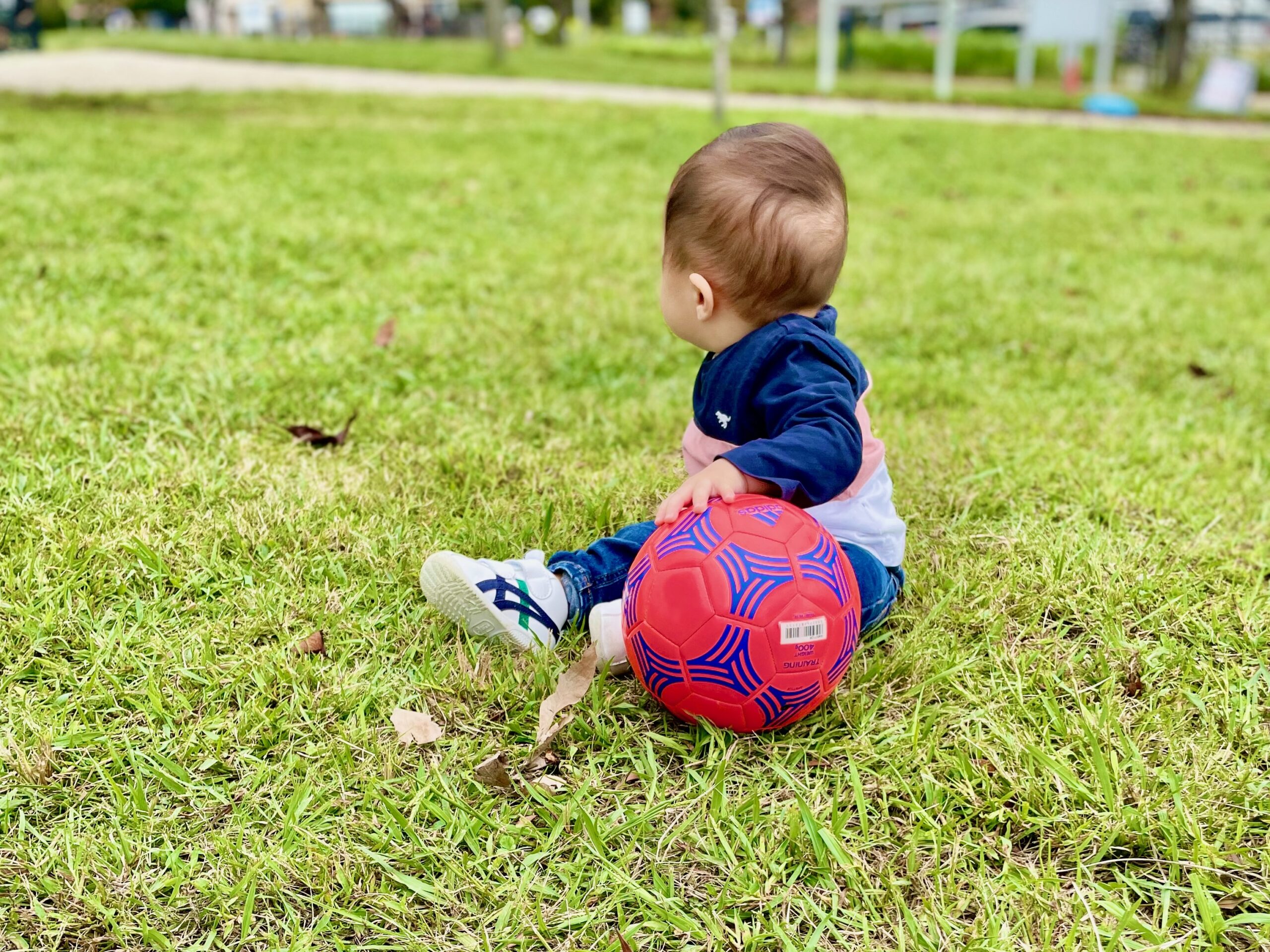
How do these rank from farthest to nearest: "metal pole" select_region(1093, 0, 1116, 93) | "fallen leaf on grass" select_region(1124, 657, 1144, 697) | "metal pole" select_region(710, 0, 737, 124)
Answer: "metal pole" select_region(1093, 0, 1116, 93) < "metal pole" select_region(710, 0, 737, 124) < "fallen leaf on grass" select_region(1124, 657, 1144, 697)

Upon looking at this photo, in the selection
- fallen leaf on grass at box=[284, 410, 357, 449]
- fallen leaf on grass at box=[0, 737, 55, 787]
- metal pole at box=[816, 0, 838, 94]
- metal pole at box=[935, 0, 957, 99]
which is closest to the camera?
fallen leaf on grass at box=[0, 737, 55, 787]

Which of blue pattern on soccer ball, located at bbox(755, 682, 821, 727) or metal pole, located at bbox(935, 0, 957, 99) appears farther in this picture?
metal pole, located at bbox(935, 0, 957, 99)

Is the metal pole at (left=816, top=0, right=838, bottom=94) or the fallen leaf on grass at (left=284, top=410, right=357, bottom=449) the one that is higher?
the metal pole at (left=816, top=0, right=838, bottom=94)

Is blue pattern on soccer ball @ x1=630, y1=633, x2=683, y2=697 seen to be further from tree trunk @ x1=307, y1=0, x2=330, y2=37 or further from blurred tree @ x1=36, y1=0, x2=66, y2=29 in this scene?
→ blurred tree @ x1=36, y1=0, x2=66, y2=29

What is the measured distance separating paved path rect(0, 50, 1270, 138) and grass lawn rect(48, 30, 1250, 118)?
70cm

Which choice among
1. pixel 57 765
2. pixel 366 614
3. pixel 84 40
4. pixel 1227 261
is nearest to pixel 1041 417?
pixel 366 614

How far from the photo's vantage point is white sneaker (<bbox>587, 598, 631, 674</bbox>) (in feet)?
8.14

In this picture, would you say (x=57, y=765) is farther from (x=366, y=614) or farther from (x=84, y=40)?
(x=84, y=40)

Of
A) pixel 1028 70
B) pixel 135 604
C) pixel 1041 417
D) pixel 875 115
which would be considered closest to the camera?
pixel 135 604

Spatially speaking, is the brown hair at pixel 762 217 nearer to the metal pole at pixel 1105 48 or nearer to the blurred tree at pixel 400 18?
the metal pole at pixel 1105 48

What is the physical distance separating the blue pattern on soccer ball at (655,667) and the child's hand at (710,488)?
281 mm

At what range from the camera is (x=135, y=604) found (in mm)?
2600

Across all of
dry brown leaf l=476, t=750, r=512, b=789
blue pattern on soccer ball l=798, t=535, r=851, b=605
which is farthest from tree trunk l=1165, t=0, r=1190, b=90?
dry brown leaf l=476, t=750, r=512, b=789

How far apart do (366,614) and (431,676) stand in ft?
1.08
